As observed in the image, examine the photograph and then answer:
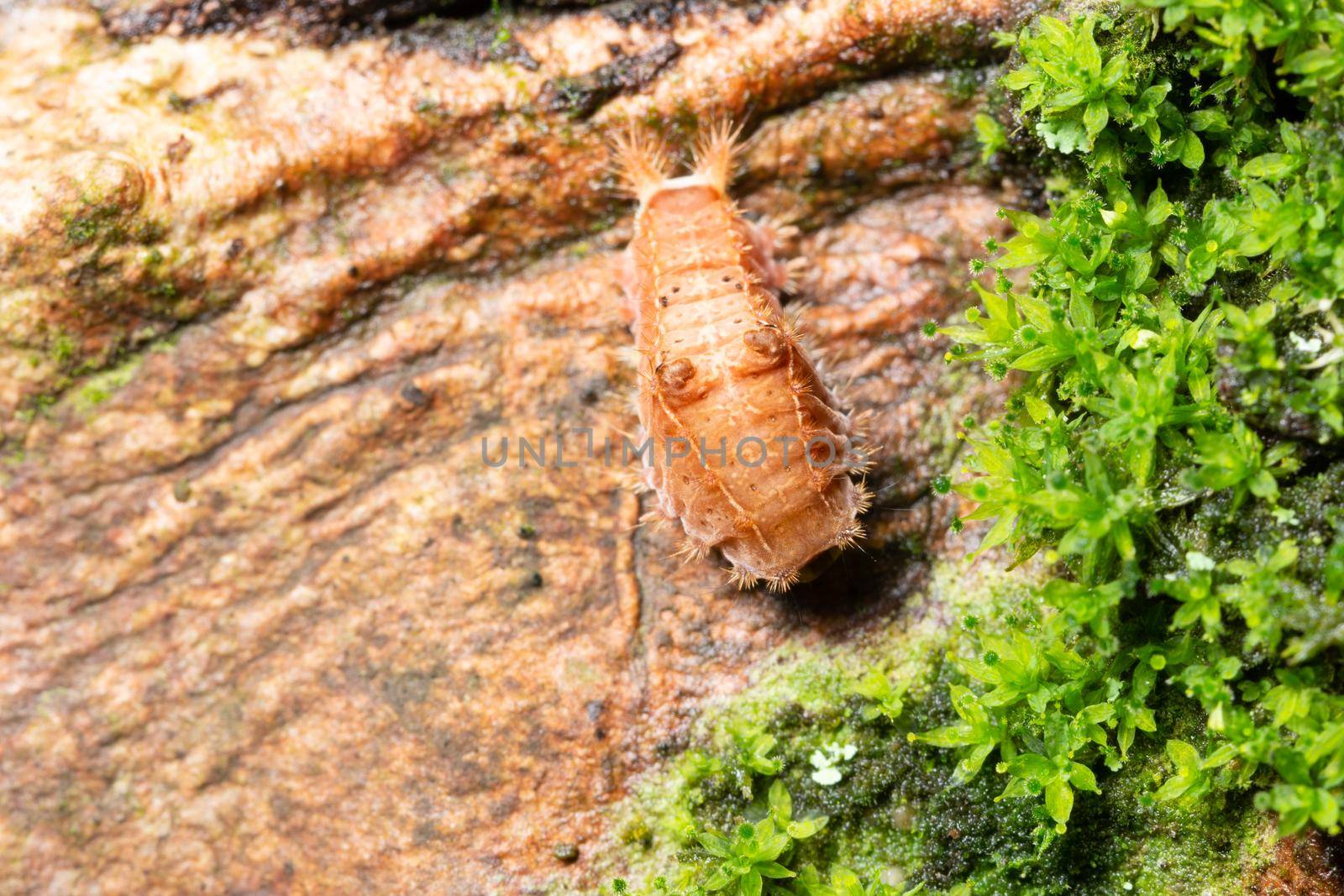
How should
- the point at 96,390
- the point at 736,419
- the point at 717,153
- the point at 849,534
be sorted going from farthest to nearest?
the point at 96,390 < the point at 717,153 < the point at 849,534 < the point at 736,419

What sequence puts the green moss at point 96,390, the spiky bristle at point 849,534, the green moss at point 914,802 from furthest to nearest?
1. the green moss at point 96,390
2. the spiky bristle at point 849,534
3. the green moss at point 914,802

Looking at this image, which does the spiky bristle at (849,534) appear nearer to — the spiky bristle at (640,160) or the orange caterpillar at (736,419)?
the orange caterpillar at (736,419)

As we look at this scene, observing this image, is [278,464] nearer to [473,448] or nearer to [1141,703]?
[473,448]

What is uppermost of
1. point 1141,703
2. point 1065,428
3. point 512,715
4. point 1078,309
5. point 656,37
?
point 656,37

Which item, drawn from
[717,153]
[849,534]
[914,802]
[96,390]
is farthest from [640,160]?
[914,802]

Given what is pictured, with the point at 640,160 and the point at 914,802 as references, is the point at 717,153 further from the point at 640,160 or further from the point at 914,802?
the point at 914,802

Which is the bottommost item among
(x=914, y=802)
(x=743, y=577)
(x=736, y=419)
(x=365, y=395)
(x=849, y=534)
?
(x=914, y=802)

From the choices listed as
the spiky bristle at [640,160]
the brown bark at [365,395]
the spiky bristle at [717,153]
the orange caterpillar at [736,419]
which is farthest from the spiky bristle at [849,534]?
the spiky bristle at [640,160]

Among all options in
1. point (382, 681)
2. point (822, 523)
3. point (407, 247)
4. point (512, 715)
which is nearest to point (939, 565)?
point (822, 523)
